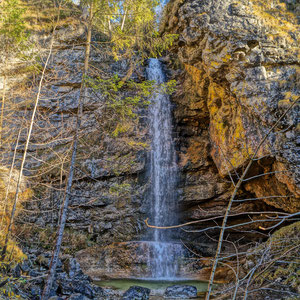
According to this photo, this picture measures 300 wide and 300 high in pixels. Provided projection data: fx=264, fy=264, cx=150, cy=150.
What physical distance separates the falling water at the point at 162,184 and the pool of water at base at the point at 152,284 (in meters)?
1.06

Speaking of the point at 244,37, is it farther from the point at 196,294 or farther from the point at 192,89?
the point at 196,294

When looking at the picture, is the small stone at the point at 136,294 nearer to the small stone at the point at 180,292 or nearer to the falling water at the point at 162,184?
the small stone at the point at 180,292

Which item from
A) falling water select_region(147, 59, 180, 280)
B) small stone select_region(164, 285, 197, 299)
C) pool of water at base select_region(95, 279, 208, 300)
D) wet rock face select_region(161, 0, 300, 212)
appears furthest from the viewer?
falling water select_region(147, 59, 180, 280)

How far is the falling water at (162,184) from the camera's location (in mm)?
10430

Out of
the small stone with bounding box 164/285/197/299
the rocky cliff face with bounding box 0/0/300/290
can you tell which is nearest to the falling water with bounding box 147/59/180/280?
the rocky cliff face with bounding box 0/0/300/290

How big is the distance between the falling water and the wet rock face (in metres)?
2.42

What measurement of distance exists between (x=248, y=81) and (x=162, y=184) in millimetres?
5934

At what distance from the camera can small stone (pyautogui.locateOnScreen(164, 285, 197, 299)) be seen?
7.02 m

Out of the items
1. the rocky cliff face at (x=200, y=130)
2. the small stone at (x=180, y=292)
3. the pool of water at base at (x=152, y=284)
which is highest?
the rocky cliff face at (x=200, y=130)

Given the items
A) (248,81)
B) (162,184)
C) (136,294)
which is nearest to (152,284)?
(136,294)

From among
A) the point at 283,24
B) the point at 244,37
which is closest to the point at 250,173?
the point at 244,37

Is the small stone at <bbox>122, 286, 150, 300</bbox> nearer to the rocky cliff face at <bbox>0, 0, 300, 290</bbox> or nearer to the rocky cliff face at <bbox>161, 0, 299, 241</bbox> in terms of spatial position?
the rocky cliff face at <bbox>0, 0, 300, 290</bbox>

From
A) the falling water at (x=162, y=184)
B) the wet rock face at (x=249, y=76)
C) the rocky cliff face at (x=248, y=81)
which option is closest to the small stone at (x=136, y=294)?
the rocky cliff face at (x=248, y=81)

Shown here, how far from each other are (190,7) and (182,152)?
6.09m
